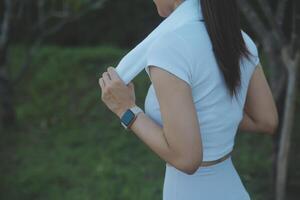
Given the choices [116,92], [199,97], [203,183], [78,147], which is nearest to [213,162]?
[203,183]

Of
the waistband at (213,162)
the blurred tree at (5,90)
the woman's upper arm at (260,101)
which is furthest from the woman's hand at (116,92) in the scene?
the blurred tree at (5,90)

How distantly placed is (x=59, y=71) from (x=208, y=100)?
200 inches

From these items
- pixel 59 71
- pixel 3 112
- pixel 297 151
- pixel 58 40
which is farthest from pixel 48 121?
pixel 58 40

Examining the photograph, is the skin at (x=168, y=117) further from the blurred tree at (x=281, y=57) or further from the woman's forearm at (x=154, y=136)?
the blurred tree at (x=281, y=57)

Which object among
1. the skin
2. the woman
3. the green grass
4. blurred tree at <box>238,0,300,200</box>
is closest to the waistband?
the woman

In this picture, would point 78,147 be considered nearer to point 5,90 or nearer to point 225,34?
point 5,90

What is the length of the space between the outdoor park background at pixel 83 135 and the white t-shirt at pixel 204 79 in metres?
1.92

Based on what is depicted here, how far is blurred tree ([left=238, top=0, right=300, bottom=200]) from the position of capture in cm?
308

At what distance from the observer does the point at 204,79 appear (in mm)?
1582

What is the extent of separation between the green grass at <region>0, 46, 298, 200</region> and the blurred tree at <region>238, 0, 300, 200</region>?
53 cm

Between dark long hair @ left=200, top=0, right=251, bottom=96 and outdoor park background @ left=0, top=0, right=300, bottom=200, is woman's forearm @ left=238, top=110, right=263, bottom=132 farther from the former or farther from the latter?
outdoor park background @ left=0, top=0, right=300, bottom=200

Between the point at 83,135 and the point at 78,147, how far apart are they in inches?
9.9

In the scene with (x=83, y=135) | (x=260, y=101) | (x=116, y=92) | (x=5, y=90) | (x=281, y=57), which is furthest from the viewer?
(x=5, y=90)

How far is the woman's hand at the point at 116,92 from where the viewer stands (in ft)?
5.40
